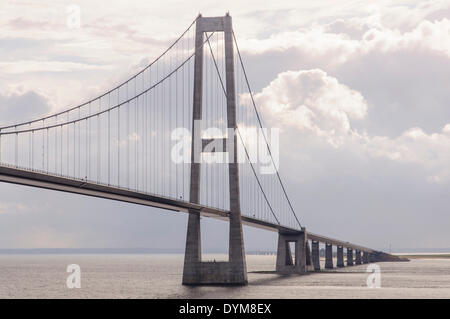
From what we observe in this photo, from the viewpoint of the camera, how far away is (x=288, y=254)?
153875 mm

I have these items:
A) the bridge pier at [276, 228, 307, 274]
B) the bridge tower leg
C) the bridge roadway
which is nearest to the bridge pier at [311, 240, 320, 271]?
the bridge pier at [276, 228, 307, 274]

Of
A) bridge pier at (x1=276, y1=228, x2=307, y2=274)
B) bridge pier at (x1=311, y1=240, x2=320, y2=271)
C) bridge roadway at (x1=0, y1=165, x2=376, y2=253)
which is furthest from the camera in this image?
bridge pier at (x1=311, y1=240, x2=320, y2=271)

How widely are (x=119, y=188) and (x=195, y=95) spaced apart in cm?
2150

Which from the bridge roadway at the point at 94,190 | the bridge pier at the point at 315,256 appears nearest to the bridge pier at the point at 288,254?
the bridge pier at the point at 315,256

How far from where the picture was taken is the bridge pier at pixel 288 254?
14989 centimetres

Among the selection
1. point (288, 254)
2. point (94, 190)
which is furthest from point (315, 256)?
point (94, 190)

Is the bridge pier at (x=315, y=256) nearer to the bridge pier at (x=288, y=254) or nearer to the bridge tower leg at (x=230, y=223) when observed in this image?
the bridge pier at (x=288, y=254)

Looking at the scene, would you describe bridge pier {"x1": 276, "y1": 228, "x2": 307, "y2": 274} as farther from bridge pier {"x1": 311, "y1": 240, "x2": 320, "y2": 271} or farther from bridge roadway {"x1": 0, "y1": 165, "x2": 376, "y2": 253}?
bridge roadway {"x1": 0, "y1": 165, "x2": 376, "y2": 253}

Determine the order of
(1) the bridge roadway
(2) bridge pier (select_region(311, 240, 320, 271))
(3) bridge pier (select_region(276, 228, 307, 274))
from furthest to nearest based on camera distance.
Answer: (2) bridge pier (select_region(311, 240, 320, 271)) → (3) bridge pier (select_region(276, 228, 307, 274)) → (1) the bridge roadway

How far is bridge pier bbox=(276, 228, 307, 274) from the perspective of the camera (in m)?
150
